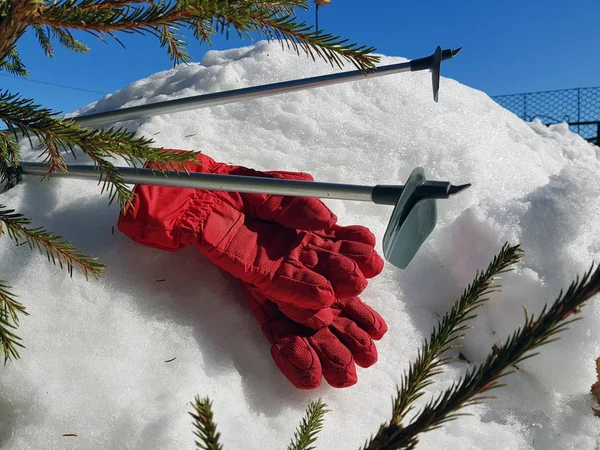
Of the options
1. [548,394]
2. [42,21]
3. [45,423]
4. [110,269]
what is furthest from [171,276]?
[548,394]

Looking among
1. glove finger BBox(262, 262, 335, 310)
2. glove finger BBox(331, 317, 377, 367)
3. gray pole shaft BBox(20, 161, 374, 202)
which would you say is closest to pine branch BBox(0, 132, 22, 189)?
gray pole shaft BBox(20, 161, 374, 202)

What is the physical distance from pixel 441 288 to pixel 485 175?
0.63 meters

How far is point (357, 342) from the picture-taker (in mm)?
1276

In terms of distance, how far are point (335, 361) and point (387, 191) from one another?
0.57 metres

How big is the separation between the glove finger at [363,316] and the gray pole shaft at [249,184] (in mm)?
564

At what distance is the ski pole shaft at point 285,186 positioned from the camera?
80 centimetres

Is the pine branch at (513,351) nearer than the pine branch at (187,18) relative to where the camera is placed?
Yes

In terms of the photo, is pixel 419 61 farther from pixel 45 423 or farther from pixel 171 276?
pixel 45 423

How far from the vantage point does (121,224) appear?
1.23 meters

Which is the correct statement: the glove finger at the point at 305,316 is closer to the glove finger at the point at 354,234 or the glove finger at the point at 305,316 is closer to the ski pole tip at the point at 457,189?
the glove finger at the point at 354,234

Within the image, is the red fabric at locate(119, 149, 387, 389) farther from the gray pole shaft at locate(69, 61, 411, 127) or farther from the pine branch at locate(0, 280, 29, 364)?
the pine branch at locate(0, 280, 29, 364)

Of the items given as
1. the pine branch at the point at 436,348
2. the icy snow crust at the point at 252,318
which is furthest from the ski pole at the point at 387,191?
the icy snow crust at the point at 252,318

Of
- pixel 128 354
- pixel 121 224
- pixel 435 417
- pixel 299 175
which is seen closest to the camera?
pixel 435 417

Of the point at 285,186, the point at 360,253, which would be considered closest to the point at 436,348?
the point at 285,186
